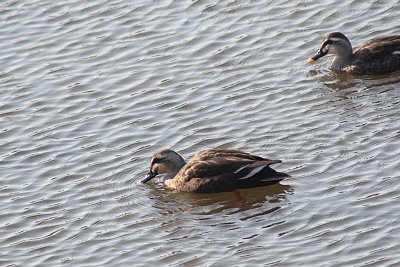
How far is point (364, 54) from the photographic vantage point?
14.6 m

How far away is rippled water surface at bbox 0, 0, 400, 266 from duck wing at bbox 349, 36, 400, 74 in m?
0.19

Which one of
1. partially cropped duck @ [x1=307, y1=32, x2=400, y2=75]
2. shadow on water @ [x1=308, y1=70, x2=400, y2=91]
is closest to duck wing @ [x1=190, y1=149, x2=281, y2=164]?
shadow on water @ [x1=308, y1=70, x2=400, y2=91]

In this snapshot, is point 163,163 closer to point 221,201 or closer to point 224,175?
point 224,175

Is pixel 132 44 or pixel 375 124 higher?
pixel 132 44

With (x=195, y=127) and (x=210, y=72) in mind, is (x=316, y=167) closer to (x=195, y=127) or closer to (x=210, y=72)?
(x=195, y=127)

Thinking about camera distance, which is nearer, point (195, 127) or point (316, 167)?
point (316, 167)

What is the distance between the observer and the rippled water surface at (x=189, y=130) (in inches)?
420

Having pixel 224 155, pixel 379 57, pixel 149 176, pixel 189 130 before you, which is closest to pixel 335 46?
pixel 379 57

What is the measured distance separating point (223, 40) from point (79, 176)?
13.2 ft

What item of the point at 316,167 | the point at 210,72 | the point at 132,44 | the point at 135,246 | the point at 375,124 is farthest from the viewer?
the point at 132,44

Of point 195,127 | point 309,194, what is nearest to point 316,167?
point 309,194

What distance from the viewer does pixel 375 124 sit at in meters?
12.7

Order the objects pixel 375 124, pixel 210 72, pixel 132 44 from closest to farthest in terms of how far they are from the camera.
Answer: pixel 375 124 → pixel 210 72 → pixel 132 44

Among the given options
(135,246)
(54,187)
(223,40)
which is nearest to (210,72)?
(223,40)
